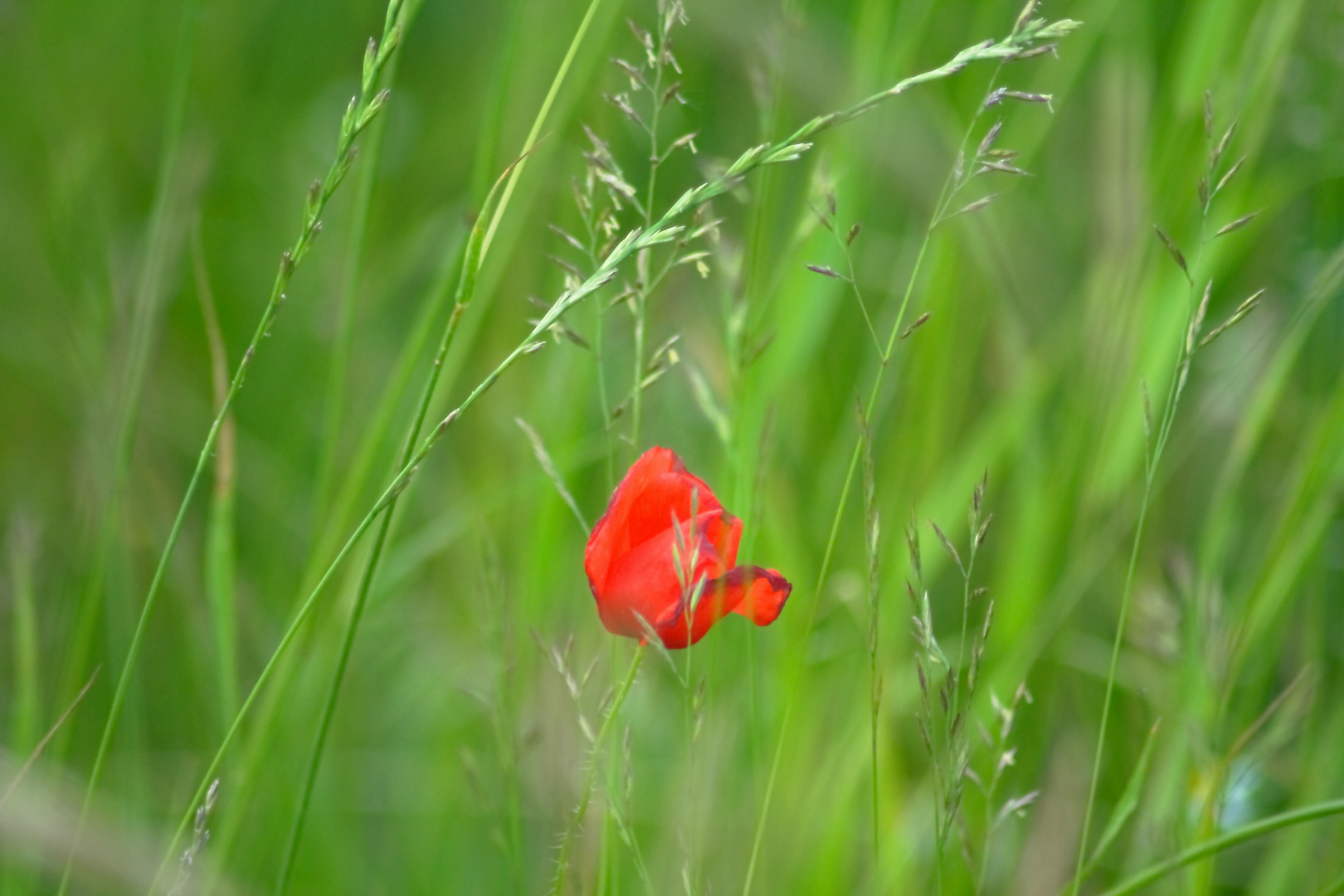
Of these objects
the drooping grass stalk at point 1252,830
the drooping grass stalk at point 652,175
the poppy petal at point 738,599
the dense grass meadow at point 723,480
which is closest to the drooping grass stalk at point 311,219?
the dense grass meadow at point 723,480

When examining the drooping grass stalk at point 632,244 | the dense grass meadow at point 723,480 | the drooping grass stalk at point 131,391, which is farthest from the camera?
the drooping grass stalk at point 131,391

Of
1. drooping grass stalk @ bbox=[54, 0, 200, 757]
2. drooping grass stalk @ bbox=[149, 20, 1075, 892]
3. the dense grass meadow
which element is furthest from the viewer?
drooping grass stalk @ bbox=[54, 0, 200, 757]

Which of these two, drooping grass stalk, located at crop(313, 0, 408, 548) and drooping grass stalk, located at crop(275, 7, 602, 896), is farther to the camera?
drooping grass stalk, located at crop(313, 0, 408, 548)

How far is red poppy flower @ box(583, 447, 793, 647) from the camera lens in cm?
58

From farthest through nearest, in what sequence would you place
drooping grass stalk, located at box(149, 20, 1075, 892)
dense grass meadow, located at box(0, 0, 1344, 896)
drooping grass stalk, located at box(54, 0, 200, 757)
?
1. drooping grass stalk, located at box(54, 0, 200, 757)
2. dense grass meadow, located at box(0, 0, 1344, 896)
3. drooping grass stalk, located at box(149, 20, 1075, 892)

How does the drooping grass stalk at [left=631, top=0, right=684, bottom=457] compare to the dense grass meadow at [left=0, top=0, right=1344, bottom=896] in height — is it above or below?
above

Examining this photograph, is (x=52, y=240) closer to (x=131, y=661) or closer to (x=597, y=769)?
(x=131, y=661)

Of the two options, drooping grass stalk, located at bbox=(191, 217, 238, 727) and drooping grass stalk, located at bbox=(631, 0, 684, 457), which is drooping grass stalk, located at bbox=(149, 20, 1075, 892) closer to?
drooping grass stalk, located at bbox=(631, 0, 684, 457)

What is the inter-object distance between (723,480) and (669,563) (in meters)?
0.45

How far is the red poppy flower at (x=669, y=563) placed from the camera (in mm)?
576

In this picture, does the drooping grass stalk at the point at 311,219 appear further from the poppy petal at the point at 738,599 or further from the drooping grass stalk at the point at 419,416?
the poppy petal at the point at 738,599

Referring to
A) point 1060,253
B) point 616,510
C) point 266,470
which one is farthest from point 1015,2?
point 616,510

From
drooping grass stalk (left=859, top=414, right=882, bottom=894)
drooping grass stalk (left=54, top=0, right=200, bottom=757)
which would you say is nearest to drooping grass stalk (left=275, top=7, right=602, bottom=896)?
drooping grass stalk (left=859, top=414, right=882, bottom=894)

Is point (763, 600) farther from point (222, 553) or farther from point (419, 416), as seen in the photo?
point (222, 553)
